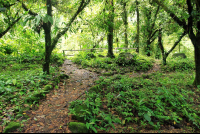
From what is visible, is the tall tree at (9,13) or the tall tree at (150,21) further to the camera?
the tall tree at (150,21)

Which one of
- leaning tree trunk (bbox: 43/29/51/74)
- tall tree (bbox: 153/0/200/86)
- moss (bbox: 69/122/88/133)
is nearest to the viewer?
moss (bbox: 69/122/88/133)

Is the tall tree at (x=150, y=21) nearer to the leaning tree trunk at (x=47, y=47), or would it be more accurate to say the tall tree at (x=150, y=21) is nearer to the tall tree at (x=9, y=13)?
the leaning tree trunk at (x=47, y=47)

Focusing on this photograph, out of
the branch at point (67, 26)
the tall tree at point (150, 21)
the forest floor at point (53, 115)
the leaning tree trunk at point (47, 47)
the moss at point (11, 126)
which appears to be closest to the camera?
the moss at point (11, 126)

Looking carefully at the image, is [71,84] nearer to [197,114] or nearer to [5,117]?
[5,117]

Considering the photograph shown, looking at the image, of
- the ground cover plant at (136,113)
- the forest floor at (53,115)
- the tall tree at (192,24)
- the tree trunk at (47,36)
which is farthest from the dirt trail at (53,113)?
the tall tree at (192,24)

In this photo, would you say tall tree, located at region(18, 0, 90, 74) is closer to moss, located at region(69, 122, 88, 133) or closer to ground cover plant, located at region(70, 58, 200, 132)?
ground cover plant, located at region(70, 58, 200, 132)

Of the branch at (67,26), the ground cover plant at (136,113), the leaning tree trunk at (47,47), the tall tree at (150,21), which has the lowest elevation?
the ground cover plant at (136,113)

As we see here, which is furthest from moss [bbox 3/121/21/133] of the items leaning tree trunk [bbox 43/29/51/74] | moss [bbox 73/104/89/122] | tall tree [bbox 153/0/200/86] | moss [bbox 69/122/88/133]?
tall tree [bbox 153/0/200/86]

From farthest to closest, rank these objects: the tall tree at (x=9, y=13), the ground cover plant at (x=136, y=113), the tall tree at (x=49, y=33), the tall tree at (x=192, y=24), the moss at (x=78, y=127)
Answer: the tall tree at (x=49, y=33) → the tall tree at (x=192, y=24) → the tall tree at (x=9, y=13) → the ground cover plant at (x=136, y=113) → the moss at (x=78, y=127)

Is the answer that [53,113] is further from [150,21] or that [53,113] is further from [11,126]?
[150,21]

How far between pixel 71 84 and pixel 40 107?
2.28 metres

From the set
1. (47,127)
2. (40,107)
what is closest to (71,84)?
(40,107)

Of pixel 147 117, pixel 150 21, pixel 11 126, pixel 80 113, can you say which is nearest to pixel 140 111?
pixel 147 117

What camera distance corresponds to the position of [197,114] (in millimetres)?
3570
